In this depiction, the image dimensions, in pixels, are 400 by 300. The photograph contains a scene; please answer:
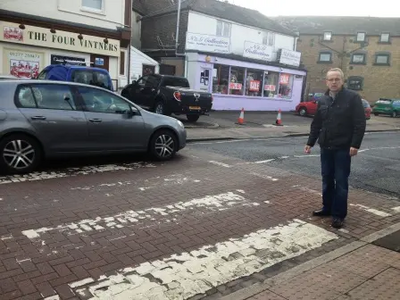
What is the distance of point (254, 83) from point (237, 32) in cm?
342

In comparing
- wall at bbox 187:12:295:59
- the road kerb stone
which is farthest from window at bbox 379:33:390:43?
the road kerb stone

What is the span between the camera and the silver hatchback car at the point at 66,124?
6615 mm

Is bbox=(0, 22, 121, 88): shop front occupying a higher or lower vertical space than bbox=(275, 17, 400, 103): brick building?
lower

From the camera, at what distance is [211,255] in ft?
13.5

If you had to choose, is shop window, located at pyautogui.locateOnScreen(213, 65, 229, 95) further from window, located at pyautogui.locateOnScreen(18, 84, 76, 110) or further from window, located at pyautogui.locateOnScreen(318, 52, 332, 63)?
window, located at pyautogui.locateOnScreen(318, 52, 332, 63)

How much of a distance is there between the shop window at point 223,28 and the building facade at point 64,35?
6.99 m

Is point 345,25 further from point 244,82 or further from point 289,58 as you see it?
point 244,82

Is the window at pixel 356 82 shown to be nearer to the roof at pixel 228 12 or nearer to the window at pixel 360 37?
the window at pixel 360 37

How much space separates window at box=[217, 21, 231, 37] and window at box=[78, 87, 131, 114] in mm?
18379

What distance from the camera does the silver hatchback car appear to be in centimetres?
661

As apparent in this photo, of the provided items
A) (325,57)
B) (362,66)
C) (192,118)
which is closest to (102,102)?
(192,118)

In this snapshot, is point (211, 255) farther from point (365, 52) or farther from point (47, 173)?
point (365, 52)

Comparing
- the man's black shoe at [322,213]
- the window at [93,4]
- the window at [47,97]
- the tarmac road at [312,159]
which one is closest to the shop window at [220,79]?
the window at [93,4]

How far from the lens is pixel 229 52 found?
81.5ft
